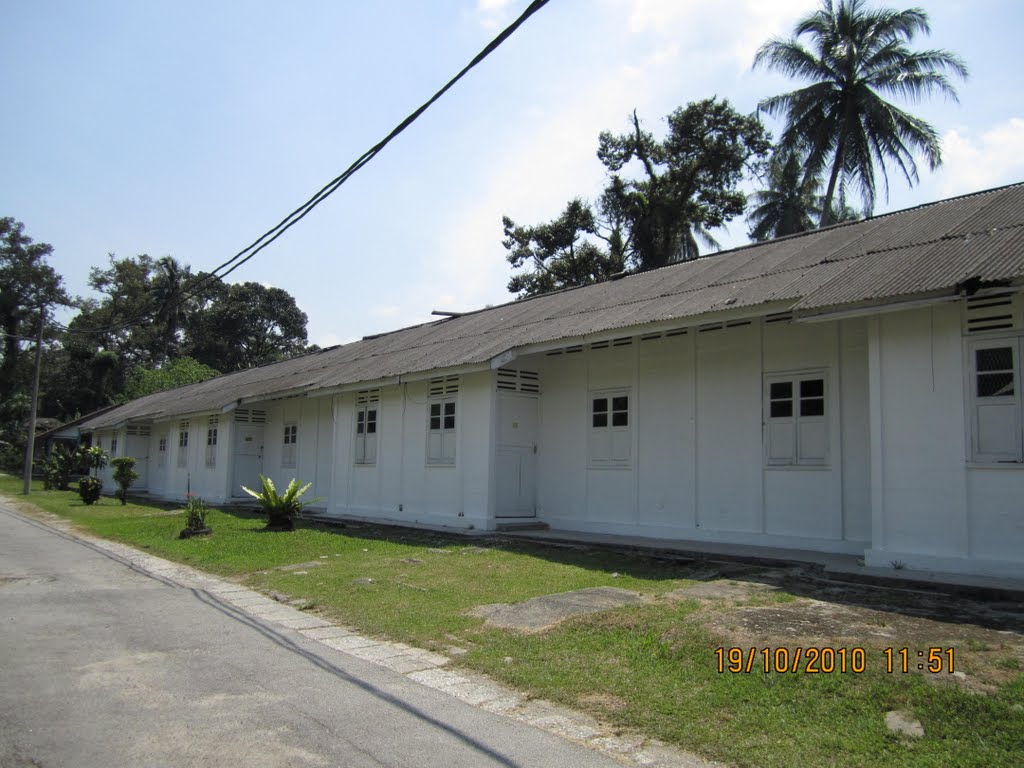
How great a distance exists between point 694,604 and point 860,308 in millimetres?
3777

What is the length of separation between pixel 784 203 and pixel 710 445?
27245mm

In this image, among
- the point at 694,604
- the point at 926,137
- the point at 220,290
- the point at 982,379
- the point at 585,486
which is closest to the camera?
the point at 694,604

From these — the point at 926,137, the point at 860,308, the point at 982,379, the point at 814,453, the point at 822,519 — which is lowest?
the point at 822,519

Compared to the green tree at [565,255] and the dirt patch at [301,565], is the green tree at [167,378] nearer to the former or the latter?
the green tree at [565,255]

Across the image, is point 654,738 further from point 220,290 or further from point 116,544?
point 220,290

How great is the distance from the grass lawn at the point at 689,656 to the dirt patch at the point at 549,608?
0.18 metres

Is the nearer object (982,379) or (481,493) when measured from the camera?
(982,379)

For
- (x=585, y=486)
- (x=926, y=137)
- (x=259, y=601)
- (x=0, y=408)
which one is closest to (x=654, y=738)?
(x=259, y=601)

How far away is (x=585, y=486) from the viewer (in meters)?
13.8

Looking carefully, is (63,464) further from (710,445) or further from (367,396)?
(710,445)

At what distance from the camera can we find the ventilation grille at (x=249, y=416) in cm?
2325

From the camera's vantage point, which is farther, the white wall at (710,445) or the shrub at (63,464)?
the shrub at (63,464)

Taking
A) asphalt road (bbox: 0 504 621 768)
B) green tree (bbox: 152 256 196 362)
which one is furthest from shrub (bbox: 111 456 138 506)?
green tree (bbox: 152 256 196 362)
